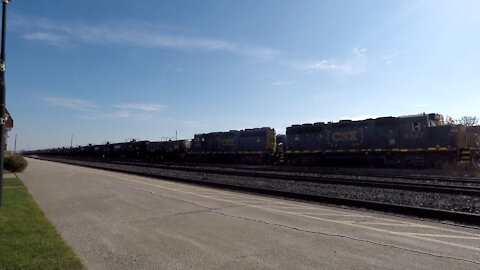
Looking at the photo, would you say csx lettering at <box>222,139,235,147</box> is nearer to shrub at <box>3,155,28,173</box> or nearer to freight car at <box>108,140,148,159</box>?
freight car at <box>108,140,148,159</box>

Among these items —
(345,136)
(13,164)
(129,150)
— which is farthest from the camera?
(129,150)

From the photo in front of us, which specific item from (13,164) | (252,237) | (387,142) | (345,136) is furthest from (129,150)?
(252,237)

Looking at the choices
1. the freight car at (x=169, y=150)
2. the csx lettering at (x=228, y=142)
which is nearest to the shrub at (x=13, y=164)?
the csx lettering at (x=228, y=142)

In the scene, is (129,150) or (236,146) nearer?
(236,146)

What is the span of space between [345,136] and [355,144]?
3.61ft

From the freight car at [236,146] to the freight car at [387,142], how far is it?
135 inches

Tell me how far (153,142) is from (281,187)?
42029mm

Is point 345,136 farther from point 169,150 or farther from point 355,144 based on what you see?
point 169,150

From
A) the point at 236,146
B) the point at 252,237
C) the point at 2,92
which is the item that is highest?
the point at 2,92

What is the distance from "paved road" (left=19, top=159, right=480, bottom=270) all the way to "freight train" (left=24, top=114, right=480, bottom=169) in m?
16.6

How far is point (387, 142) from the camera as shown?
2542 cm

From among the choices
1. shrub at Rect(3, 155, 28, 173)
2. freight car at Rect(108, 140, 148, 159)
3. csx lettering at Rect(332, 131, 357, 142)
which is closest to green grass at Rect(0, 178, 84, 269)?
shrub at Rect(3, 155, 28, 173)

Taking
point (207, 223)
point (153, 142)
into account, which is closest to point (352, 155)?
point (207, 223)

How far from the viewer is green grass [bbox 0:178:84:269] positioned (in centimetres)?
442
